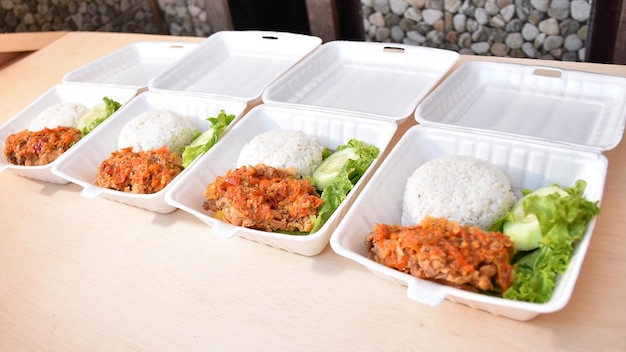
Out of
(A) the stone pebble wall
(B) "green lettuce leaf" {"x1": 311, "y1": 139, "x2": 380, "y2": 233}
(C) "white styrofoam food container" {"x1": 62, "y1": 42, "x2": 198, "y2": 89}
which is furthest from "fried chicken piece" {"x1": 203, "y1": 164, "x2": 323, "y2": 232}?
(A) the stone pebble wall

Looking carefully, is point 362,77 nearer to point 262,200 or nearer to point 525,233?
point 262,200

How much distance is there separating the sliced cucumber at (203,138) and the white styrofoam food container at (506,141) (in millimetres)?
732

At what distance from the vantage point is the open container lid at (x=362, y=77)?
2.15 meters

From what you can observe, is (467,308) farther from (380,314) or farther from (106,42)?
(106,42)

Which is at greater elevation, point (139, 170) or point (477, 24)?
point (139, 170)

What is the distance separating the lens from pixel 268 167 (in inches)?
→ 68.6

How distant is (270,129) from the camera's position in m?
2.04

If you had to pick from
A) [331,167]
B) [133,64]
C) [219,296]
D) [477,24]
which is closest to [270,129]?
[331,167]

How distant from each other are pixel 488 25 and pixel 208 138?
6.00ft

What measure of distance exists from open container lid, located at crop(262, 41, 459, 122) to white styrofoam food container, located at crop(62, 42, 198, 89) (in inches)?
27.8

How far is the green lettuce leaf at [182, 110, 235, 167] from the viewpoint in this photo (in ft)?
6.44

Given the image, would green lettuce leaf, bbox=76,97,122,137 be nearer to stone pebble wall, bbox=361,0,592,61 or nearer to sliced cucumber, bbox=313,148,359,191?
sliced cucumber, bbox=313,148,359,191

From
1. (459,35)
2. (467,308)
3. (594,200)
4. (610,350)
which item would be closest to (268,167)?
(467,308)

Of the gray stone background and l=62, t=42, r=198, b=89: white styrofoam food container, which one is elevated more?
l=62, t=42, r=198, b=89: white styrofoam food container
